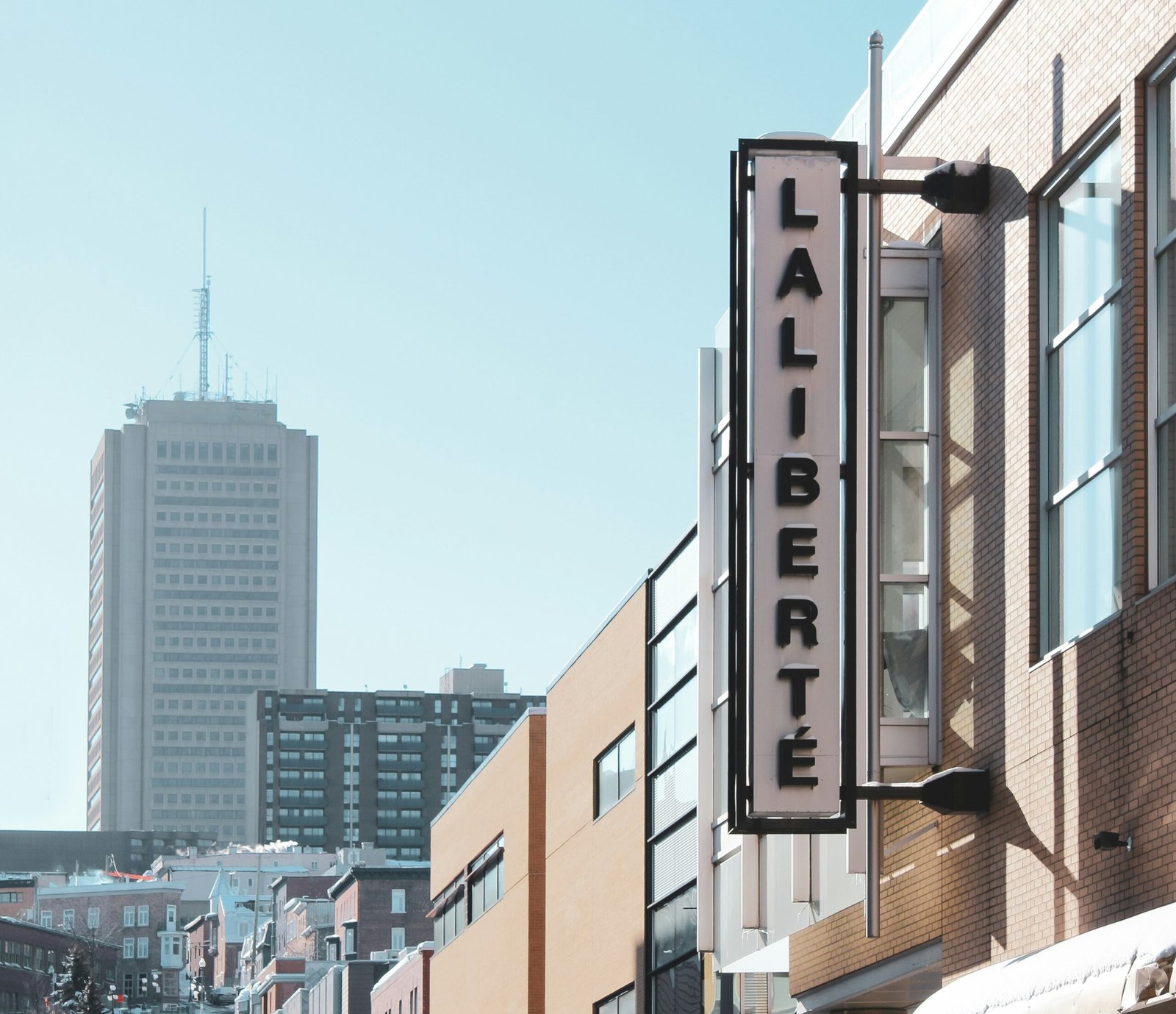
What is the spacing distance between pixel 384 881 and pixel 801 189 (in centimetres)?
9328

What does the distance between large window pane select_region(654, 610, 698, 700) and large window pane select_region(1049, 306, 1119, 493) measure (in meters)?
13.7

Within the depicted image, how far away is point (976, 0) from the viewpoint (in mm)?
16203

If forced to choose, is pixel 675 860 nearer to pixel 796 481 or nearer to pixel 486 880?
pixel 796 481

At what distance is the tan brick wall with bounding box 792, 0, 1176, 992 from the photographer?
13.0 m

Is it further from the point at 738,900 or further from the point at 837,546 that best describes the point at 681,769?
the point at 837,546

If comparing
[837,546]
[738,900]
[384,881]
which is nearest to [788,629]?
[837,546]

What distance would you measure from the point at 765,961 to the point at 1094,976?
38.1 ft

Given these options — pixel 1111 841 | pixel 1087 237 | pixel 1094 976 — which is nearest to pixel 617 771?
pixel 1087 237

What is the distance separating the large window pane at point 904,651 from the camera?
16562 mm

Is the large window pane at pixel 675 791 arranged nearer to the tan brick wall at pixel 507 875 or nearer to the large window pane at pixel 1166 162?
the tan brick wall at pixel 507 875

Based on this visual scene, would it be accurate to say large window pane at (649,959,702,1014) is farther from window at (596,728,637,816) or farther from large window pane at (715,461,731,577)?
large window pane at (715,461,731,577)

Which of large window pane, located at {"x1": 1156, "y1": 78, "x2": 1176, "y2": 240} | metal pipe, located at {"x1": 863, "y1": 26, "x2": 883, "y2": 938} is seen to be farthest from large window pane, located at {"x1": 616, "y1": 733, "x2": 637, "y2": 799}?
large window pane, located at {"x1": 1156, "y1": 78, "x2": 1176, "y2": 240}

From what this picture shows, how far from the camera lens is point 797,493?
51.0 ft

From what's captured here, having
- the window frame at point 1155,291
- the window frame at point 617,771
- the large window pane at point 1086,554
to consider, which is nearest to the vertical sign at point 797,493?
the large window pane at point 1086,554
